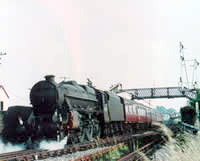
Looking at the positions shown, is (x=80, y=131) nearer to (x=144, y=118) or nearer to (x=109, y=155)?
(x=109, y=155)

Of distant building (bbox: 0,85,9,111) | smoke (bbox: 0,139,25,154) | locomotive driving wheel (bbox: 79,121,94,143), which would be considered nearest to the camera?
smoke (bbox: 0,139,25,154)

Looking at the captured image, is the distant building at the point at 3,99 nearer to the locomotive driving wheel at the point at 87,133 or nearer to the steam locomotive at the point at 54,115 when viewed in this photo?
the steam locomotive at the point at 54,115

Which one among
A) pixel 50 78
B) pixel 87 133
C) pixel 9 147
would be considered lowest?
pixel 9 147

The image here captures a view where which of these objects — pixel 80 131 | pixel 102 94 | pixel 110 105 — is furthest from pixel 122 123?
pixel 80 131

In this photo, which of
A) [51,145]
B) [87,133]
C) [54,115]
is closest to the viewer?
[51,145]

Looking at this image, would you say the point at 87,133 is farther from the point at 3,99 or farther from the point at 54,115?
the point at 3,99

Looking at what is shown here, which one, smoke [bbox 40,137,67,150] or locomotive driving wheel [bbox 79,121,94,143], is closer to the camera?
smoke [bbox 40,137,67,150]

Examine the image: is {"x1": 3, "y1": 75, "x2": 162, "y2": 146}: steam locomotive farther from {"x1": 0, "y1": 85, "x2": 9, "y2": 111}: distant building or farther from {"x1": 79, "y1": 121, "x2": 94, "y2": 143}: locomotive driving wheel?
{"x1": 0, "y1": 85, "x2": 9, "y2": 111}: distant building

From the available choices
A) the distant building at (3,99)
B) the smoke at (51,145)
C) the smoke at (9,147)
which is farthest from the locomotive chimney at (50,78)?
the distant building at (3,99)

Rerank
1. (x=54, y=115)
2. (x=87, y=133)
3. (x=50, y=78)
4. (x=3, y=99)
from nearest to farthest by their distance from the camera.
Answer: (x=54, y=115)
(x=50, y=78)
(x=87, y=133)
(x=3, y=99)

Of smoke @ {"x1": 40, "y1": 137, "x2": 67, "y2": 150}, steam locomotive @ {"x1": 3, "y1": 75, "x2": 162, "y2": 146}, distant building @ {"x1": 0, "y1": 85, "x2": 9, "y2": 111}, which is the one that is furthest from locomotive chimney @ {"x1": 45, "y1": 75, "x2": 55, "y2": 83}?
distant building @ {"x1": 0, "y1": 85, "x2": 9, "y2": 111}

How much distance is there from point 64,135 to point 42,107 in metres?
1.62

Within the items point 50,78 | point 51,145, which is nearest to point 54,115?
point 51,145

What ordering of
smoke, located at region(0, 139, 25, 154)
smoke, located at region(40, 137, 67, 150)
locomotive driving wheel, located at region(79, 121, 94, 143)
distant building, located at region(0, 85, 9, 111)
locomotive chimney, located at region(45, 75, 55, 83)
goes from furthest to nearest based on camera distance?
distant building, located at region(0, 85, 9, 111)
locomotive driving wheel, located at region(79, 121, 94, 143)
locomotive chimney, located at region(45, 75, 55, 83)
smoke, located at region(0, 139, 25, 154)
smoke, located at region(40, 137, 67, 150)
